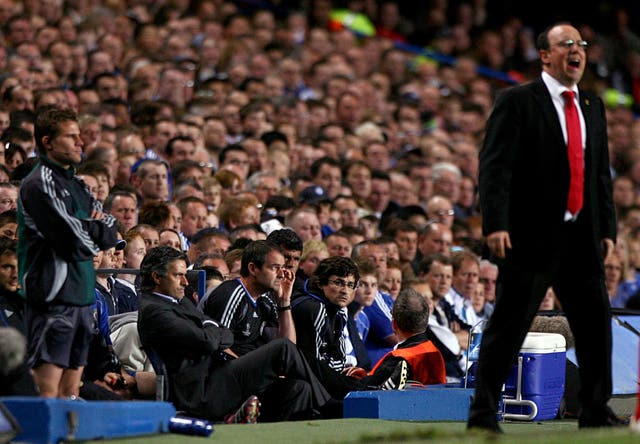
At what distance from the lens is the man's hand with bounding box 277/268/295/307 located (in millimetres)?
9227

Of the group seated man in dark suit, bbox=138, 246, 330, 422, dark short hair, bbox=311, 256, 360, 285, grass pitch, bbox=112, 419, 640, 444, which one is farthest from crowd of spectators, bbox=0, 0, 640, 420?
grass pitch, bbox=112, 419, 640, 444

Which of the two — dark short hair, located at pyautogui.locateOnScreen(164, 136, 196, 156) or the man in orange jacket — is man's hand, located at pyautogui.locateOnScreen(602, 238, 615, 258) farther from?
dark short hair, located at pyautogui.locateOnScreen(164, 136, 196, 156)

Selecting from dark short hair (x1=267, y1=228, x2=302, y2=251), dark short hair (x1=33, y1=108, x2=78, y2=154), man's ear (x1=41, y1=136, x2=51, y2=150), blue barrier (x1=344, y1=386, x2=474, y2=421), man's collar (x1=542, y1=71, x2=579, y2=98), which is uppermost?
man's collar (x1=542, y1=71, x2=579, y2=98)

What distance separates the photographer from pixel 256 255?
30.3ft

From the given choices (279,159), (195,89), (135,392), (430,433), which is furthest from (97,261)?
(195,89)

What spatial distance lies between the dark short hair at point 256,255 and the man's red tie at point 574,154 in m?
2.94

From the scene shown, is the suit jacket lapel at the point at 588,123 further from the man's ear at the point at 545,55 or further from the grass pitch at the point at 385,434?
the grass pitch at the point at 385,434

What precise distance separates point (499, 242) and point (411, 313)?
328 cm

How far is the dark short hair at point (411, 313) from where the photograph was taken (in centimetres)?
981

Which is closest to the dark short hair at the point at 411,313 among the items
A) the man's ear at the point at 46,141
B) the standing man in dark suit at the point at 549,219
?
the standing man in dark suit at the point at 549,219

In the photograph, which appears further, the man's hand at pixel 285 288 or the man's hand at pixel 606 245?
the man's hand at pixel 285 288

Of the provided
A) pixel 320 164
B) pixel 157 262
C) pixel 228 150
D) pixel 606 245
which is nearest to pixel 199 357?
pixel 157 262

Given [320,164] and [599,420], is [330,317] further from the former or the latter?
[320,164]

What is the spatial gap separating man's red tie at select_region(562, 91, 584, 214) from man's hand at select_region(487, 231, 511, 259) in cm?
42
